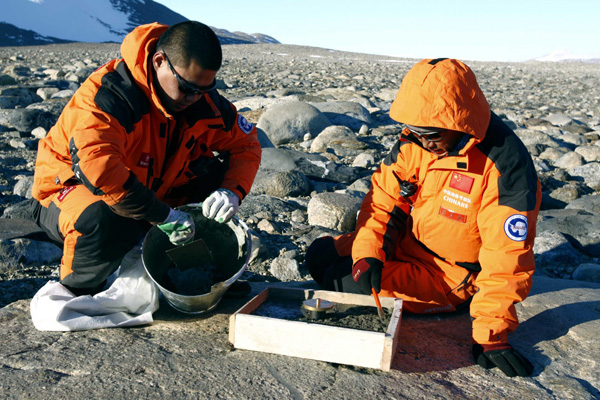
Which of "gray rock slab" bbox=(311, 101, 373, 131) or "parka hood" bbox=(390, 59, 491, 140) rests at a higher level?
"parka hood" bbox=(390, 59, 491, 140)

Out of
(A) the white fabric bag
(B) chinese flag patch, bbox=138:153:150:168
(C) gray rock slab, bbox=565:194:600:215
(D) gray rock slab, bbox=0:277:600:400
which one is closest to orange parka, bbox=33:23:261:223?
(B) chinese flag patch, bbox=138:153:150:168

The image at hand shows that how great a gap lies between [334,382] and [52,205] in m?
1.65

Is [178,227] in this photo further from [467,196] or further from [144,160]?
[467,196]

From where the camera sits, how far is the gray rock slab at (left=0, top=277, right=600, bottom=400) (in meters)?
2.29

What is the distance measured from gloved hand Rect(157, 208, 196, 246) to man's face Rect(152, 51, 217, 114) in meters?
0.52

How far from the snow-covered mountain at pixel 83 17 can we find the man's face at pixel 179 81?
42.8 metres

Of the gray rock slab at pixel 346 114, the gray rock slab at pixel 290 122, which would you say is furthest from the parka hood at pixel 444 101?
the gray rock slab at pixel 346 114

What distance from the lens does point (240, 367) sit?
246 cm

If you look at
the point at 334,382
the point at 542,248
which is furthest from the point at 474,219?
the point at 542,248

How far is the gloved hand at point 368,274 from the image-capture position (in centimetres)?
290

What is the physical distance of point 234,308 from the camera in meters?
3.12

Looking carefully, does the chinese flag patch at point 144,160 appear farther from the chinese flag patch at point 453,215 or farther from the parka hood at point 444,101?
the chinese flag patch at point 453,215

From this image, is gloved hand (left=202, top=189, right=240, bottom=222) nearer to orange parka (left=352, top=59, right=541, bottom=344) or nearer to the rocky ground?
the rocky ground

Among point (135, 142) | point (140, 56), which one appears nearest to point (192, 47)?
point (140, 56)
